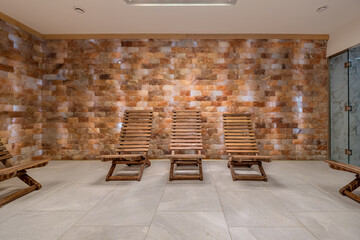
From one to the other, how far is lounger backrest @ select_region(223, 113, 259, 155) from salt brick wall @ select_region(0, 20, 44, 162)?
4.97 metres

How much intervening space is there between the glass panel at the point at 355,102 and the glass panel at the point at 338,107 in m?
0.10

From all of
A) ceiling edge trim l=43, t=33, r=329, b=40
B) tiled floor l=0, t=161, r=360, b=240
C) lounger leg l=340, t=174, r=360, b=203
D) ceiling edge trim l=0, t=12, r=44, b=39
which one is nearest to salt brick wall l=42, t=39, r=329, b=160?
ceiling edge trim l=43, t=33, r=329, b=40

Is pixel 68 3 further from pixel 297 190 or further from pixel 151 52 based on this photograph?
pixel 297 190

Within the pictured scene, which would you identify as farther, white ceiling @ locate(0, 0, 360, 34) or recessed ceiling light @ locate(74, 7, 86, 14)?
recessed ceiling light @ locate(74, 7, 86, 14)

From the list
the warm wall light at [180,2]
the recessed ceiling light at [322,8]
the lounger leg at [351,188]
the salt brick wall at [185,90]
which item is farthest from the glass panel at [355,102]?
the warm wall light at [180,2]

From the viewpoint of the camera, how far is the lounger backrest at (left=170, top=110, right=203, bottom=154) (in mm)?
3893

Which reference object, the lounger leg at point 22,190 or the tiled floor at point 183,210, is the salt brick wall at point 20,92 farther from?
the lounger leg at point 22,190

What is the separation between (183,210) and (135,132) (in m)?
2.40

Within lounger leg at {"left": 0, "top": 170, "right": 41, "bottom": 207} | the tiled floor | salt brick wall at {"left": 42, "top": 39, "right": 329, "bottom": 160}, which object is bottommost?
the tiled floor

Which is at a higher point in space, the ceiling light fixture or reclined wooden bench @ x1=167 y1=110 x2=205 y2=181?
the ceiling light fixture

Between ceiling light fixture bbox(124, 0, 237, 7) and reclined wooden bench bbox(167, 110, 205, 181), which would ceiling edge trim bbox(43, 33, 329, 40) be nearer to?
ceiling light fixture bbox(124, 0, 237, 7)

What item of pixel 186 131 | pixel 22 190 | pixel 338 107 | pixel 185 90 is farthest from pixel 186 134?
pixel 338 107

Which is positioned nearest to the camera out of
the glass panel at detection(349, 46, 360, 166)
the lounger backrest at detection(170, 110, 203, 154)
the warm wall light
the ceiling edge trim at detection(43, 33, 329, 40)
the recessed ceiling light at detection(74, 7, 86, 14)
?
the warm wall light

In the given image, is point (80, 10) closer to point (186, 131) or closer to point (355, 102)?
point (186, 131)
